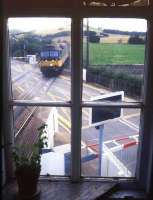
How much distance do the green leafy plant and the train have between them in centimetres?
52

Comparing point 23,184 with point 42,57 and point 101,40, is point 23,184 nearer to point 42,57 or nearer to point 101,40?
point 42,57

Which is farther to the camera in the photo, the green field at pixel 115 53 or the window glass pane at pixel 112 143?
the window glass pane at pixel 112 143

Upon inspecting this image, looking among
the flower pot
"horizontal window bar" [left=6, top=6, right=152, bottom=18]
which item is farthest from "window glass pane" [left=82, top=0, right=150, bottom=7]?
the flower pot

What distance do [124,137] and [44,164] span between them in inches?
32.9

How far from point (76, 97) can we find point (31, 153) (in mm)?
676

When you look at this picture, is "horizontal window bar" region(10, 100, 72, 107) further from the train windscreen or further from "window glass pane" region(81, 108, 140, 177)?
the train windscreen

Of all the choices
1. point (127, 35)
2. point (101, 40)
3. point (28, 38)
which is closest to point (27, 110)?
point (28, 38)

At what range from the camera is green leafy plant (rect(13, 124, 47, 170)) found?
10.1 ft

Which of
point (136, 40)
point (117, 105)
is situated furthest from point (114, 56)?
point (117, 105)

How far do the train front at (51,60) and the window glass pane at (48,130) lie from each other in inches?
13.9

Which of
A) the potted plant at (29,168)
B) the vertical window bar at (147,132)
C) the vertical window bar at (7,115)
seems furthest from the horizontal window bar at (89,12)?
the potted plant at (29,168)

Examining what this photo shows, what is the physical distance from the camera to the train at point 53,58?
3.15 meters

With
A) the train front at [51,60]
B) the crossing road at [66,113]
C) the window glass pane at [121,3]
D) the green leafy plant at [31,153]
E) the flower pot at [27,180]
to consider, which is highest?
the window glass pane at [121,3]

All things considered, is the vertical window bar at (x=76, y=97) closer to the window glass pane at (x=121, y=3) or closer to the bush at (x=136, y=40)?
the window glass pane at (x=121, y=3)
